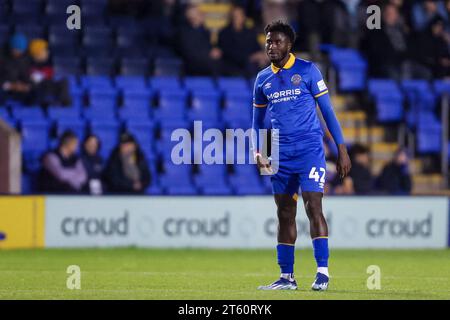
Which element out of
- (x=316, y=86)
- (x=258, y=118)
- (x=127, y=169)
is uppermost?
(x=316, y=86)

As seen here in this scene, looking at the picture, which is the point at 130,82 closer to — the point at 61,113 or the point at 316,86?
the point at 61,113

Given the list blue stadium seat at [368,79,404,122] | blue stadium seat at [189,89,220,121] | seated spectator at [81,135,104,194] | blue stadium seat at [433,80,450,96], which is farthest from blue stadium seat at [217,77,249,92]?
blue stadium seat at [433,80,450,96]

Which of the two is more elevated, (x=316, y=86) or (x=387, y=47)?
(x=387, y=47)

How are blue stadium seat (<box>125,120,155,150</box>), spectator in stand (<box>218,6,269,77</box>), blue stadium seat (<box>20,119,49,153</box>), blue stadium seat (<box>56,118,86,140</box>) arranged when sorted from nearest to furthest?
blue stadium seat (<box>20,119,49,153</box>) → blue stadium seat (<box>56,118,86,140</box>) → blue stadium seat (<box>125,120,155,150</box>) → spectator in stand (<box>218,6,269,77</box>)

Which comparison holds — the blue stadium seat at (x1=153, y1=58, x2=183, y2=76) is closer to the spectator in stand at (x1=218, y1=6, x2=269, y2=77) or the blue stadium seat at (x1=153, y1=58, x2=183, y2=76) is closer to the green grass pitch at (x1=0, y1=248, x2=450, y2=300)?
the spectator in stand at (x1=218, y1=6, x2=269, y2=77)

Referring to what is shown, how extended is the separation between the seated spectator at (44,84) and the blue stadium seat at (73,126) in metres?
0.41

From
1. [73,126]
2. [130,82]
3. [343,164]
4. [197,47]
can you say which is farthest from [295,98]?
[197,47]

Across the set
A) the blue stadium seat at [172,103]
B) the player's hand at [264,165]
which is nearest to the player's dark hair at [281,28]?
the player's hand at [264,165]

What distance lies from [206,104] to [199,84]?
1.50 ft

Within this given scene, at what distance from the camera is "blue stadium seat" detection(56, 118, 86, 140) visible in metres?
18.6

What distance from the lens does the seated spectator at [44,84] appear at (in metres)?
18.9

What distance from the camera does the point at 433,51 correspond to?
2164 cm

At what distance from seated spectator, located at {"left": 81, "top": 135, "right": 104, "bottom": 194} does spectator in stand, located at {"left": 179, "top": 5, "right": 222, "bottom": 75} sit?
10.8 ft

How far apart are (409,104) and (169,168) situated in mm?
4768
